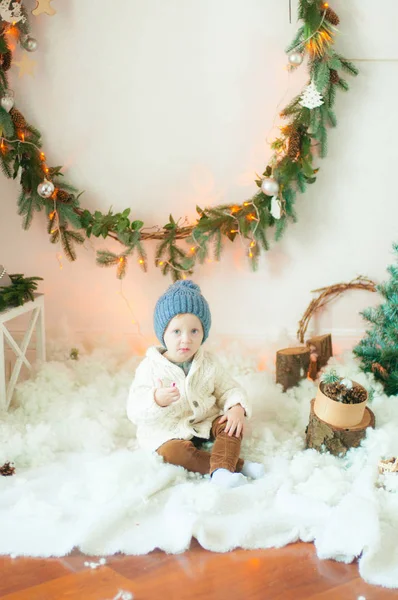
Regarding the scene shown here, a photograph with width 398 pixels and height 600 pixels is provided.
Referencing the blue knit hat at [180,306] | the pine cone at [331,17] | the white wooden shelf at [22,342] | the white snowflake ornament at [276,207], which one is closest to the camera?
the blue knit hat at [180,306]

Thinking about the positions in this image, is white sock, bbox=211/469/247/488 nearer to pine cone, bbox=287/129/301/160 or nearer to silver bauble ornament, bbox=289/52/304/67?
pine cone, bbox=287/129/301/160

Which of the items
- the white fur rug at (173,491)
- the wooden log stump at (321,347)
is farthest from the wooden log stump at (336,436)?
the wooden log stump at (321,347)

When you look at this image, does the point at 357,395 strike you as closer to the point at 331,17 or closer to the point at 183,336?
the point at 183,336

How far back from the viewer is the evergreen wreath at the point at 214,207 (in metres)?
2.49

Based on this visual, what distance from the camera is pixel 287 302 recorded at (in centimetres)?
285

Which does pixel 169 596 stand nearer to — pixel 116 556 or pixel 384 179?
pixel 116 556

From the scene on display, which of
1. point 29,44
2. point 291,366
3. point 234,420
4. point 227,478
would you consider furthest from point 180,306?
point 29,44

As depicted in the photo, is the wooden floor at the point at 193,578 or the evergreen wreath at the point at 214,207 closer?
the wooden floor at the point at 193,578

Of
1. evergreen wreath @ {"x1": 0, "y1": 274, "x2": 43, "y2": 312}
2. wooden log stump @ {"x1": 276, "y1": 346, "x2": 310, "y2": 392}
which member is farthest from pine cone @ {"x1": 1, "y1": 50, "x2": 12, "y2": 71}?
wooden log stump @ {"x1": 276, "y1": 346, "x2": 310, "y2": 392}

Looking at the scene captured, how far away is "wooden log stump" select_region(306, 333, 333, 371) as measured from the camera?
2.66 metres

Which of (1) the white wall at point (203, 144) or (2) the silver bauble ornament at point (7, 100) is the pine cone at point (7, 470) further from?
(2) the silver bauble ornament at point (7, 100)

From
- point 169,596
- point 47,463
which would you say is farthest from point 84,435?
point 169,596

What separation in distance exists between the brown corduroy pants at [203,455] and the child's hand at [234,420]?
29 millimetres

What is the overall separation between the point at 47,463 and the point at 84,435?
0.52 feet
